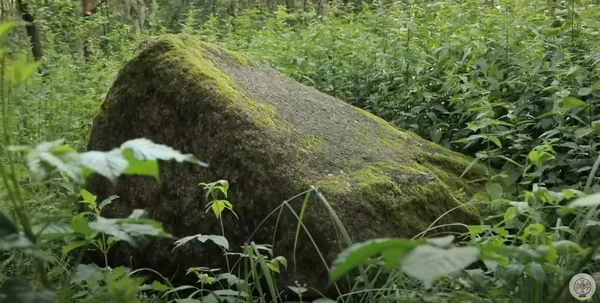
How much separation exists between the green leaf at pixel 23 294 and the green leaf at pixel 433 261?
0.63 m

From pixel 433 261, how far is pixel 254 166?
1963 mm

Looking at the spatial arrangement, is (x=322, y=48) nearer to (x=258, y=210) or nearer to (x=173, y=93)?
(x=173, y=93)

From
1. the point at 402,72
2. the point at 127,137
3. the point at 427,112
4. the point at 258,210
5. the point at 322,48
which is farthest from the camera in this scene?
the point at 322,48

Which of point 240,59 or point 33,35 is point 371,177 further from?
point 33,35

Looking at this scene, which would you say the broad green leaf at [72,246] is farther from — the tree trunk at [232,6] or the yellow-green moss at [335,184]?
the tree trunk at [232,6]

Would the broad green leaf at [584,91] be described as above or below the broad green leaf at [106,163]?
below

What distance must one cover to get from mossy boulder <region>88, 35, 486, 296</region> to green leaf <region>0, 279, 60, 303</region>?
4.54 ft

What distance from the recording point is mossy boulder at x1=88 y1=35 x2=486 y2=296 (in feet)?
8.93

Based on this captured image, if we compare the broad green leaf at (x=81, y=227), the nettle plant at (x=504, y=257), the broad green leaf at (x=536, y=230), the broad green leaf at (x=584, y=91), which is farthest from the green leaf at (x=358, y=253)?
the broad green leaf at (x=584, y=91)

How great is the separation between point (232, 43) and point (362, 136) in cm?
348

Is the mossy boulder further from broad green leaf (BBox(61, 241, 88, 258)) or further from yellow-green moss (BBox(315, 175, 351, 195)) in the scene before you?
broad green leaf (BBox(61, 241, 88, 258))

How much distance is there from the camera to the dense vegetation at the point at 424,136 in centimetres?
112

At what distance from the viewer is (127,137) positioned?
3.34m

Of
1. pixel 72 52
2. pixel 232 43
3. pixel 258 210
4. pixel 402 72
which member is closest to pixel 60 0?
pixel 72 52
